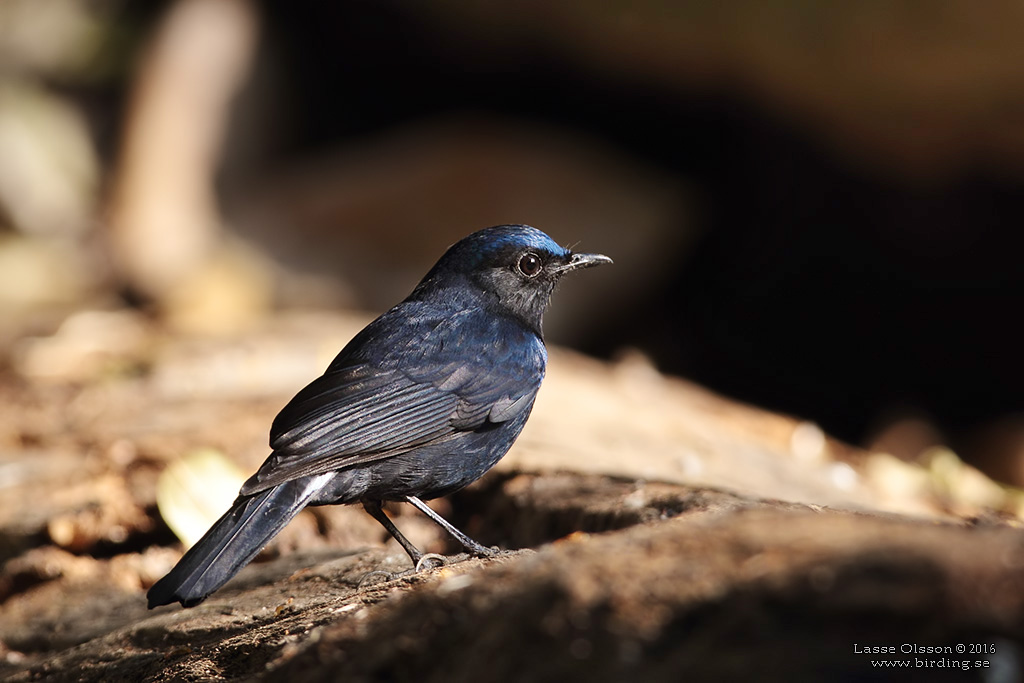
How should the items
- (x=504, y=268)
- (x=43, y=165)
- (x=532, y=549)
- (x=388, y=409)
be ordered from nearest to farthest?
(x=388, y=409), (x=532, y=549), (x=504, y=268), (x=43, y=165)

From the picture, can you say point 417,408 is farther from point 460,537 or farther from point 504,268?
point 504,268

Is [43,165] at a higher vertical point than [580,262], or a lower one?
higher

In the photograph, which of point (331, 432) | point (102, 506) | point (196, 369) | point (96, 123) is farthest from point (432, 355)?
point (96, 123)

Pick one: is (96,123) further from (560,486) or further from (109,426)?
(560,486)

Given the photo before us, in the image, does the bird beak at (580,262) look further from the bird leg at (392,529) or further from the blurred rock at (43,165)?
the blurred rock at (43,165)

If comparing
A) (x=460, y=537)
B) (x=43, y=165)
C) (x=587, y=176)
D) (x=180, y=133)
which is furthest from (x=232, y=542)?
(x=43, y=165)

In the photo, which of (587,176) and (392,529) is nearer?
(392,529)

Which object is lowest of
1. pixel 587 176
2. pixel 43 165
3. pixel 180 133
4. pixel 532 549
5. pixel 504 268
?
pixel 532 549

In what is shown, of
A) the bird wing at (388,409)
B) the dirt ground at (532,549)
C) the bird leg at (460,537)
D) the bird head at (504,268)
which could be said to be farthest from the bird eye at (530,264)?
the bird leg at (460,537)
